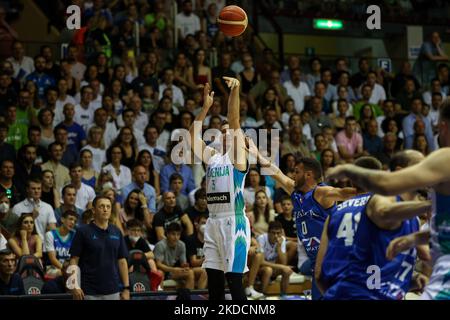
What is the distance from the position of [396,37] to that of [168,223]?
9407 mm

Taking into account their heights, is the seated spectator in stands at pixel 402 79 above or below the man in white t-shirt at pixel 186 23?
below

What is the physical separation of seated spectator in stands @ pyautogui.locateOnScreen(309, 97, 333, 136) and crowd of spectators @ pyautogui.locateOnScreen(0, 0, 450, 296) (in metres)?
0.03

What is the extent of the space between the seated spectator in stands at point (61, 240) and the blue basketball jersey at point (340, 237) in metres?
6.50

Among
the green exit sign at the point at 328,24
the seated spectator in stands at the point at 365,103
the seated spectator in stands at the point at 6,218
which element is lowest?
the seated spectator in stands at the point at 6,218

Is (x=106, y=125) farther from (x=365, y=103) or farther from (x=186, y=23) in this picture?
(x=365, y=103)

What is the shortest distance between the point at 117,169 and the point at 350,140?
432 cm

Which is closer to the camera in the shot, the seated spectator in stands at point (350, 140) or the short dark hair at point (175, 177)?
the short dark hair at point (175, 177)

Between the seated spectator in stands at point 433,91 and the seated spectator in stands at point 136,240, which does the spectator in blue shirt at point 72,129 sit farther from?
the seated spectator in stands at point 433,91

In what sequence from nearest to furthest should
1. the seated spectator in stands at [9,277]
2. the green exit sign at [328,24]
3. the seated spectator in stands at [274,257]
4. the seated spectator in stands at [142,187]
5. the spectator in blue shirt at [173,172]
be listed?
the seated spectator in stands at [9,277] < the seated spectator in stands at [274,257] < the seated spectator in stands at [142,187] < the spectator in blue shirt at [173,172] < the green exit sign at [328,24]

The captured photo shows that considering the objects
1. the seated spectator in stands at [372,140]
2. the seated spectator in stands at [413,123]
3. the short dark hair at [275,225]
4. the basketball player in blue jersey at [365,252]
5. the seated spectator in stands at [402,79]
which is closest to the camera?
the basketball player in blue jersey at [365,252]

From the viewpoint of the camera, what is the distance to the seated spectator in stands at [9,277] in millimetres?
11016

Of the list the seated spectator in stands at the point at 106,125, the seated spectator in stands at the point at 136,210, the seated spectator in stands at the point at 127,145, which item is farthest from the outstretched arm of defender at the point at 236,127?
the seated spectator in stands at the point at 106,125

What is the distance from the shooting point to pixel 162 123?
1484 cm

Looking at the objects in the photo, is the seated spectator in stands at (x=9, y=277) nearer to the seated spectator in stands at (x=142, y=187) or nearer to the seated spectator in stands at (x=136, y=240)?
the seated spectator in stands at (x=136, y=240)
